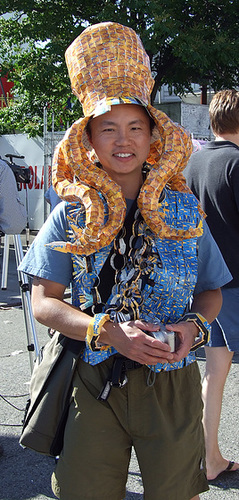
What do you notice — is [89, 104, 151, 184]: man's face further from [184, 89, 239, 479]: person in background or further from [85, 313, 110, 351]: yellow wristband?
[184, 89, 239, 479]: person in background

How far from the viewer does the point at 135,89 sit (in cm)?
182

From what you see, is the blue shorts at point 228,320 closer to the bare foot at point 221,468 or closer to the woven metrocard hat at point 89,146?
the bare foot at point 221,468

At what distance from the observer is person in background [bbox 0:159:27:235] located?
3.14 meters

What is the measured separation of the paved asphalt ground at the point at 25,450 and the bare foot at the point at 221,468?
29 mm

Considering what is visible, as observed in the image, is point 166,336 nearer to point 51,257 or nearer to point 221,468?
point 51,257

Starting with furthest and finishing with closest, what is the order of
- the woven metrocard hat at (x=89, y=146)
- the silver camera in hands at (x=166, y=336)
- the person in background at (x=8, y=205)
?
the person in background at (x=8, y=205) → the woven metrocard hat at (x=89, y=146) → the silver camera in hands at (x=166, y=336)

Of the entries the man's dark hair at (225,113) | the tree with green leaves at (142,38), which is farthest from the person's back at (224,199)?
the tree with green leaves at (142,38)

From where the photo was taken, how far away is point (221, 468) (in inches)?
117

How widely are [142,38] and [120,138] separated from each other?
33.0 feet

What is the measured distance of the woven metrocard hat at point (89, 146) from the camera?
1.72 m

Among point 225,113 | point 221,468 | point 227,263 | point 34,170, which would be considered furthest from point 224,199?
point 34,170

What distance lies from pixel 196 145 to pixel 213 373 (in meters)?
1.99

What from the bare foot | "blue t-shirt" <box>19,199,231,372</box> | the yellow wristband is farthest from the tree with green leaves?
the yellow wristband

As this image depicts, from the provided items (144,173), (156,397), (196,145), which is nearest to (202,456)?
(156,397)
